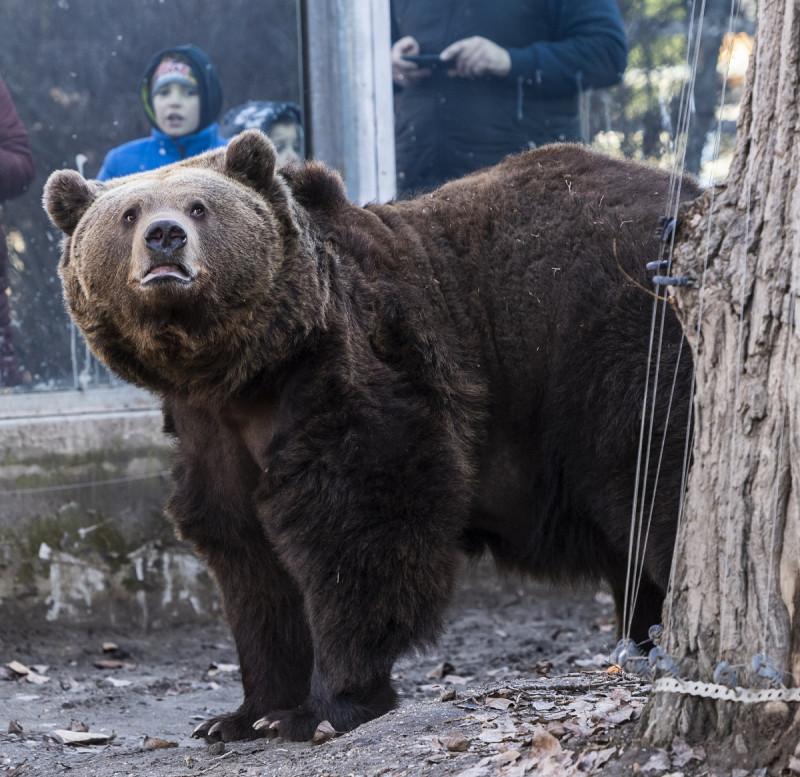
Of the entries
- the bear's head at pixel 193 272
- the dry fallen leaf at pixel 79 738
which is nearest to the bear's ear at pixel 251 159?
the bear's head at pixel 193 272

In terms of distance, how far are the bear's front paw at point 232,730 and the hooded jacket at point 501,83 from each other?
463 centimetres

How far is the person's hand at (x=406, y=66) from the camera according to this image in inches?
317

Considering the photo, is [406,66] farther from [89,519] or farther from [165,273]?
[165,273]

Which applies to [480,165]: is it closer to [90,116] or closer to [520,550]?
[90,116]

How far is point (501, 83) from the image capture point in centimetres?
807

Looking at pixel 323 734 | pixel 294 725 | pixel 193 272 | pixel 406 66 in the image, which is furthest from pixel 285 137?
pixel 323 734

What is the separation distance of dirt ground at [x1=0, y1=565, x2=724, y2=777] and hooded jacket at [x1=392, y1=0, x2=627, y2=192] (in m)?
3.15

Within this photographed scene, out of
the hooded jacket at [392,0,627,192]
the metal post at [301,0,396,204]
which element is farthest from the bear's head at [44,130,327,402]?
the hooded jacket at [392,0,627,192]

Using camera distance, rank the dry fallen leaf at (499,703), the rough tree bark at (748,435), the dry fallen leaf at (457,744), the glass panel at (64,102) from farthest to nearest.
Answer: the glass panel at (64,102) < the dry fallen leaf at (499,703) < the dry fallen leaf at (457,744) < the rough tree bark at (748,435)

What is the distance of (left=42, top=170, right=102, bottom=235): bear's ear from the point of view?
4.61 metres

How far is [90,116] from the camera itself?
754cm

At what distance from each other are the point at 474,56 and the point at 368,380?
4.41 m

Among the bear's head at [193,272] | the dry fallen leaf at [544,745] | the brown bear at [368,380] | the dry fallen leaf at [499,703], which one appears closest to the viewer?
the dry fallen leaf at [544,745]

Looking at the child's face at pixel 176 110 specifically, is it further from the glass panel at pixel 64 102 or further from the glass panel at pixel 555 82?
the glass panel at pixel 555 82
